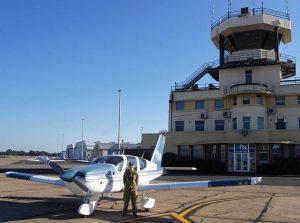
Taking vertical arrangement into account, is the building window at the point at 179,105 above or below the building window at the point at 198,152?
above

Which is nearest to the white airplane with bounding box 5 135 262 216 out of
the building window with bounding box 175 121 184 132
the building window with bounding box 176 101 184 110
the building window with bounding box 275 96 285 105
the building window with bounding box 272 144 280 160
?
the building window with bounding box 272 144 280 160

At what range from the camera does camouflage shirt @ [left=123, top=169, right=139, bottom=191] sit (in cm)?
1302

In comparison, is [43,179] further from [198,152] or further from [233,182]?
[198,152]

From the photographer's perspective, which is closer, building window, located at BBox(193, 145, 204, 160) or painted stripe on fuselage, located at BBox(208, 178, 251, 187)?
painted stripe on fuselage, located at BBox(208, 178, 251, 187)

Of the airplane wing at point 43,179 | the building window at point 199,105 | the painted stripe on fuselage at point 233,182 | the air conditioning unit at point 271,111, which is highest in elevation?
the building window at point 199,105

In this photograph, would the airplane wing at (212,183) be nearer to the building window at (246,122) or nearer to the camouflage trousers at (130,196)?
the camouflage trousers at (130,196)

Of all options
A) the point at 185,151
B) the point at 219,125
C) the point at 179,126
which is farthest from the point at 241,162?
the point at 179,126

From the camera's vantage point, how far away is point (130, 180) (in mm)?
13102

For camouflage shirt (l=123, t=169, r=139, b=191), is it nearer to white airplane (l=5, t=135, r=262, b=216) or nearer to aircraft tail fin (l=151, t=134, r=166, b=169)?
white airplane (l=5, t=135, r=262, b=216)

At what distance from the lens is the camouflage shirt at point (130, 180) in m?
13.0

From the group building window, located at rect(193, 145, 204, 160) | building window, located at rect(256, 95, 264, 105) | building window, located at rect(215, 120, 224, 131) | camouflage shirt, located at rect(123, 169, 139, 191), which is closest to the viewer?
camouflage shirt, located at rect(123, 169, 139, 191)

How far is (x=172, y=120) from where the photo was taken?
50281 millimetres

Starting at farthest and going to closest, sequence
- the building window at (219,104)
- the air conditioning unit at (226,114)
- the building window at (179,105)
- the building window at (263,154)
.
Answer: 1. the building window at (179,105)
2. the building window at (219,104)
3. the air conditioning unit at (226,114)
4. the building window at (263,154)

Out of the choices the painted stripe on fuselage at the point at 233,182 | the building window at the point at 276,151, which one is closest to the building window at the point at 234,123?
the building window at the point at 276,151
